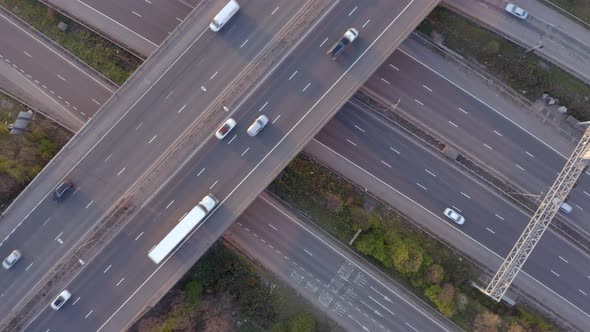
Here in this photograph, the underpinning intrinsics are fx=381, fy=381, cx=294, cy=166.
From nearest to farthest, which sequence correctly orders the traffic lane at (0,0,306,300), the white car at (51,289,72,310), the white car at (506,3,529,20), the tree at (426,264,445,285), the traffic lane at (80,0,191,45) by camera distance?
the white car at (51,289,72,310), the traffic lane at (0,0,306,300), the tree at (426,264,445,285), the white car at (506,3,529,20), the traffic lane at (80,0,191,45)

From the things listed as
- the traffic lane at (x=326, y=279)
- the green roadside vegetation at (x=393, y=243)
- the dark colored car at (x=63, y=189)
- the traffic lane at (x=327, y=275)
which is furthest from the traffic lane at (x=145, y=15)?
the traffic lane at (x=326, y=279)

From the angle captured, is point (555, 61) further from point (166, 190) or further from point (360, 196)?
point (166, 190)

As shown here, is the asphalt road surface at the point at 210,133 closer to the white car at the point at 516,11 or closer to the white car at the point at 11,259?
the white car at the point at 11,259

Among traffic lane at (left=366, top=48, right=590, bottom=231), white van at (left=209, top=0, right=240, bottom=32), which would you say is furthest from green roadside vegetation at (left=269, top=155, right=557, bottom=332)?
white van at (left=209, top=0, right=240, bottom=32)

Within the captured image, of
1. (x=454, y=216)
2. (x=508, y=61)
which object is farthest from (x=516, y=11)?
(x=454, y=216)

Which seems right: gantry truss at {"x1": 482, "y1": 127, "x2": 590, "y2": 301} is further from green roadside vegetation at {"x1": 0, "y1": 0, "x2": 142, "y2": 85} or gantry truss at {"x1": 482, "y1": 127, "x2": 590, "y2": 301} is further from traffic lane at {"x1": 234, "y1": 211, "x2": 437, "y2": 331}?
green roadside vegetation at {"x1": 0, "y1": 0, "x2": 142, "y2": 85}
